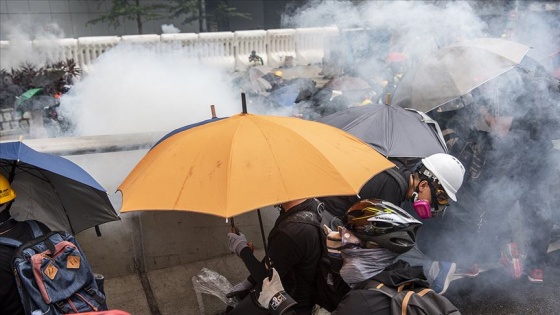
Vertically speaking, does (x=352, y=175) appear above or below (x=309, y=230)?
above

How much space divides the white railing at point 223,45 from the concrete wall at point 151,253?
28.8 feet

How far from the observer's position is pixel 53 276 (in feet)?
7.82

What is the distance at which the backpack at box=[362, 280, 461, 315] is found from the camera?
6.84 ft

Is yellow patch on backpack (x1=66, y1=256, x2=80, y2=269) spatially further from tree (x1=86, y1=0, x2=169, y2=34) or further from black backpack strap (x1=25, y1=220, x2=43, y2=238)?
tree (x1=86, y1=0, x2=169, y2=34)

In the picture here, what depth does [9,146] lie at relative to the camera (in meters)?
2.64

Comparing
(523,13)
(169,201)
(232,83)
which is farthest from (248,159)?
(523,13)

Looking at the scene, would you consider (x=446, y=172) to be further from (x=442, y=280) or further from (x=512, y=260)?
(x=512, y=260)

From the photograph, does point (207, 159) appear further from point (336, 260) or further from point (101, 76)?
point (101, 76)

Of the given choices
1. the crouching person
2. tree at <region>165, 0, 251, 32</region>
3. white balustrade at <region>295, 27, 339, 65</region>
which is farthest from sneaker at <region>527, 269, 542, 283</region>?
tree at <region>165, 0, 251, 32</region>

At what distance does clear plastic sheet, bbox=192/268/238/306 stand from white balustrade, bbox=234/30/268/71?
11193 millimetres

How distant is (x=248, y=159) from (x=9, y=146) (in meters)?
1.24

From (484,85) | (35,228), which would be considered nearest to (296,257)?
(35,228)

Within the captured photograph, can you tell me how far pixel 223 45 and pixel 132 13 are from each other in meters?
7.28

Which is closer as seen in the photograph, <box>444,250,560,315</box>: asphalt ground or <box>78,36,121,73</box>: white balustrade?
<box>444,250,560,315</box>: asphalt ground
